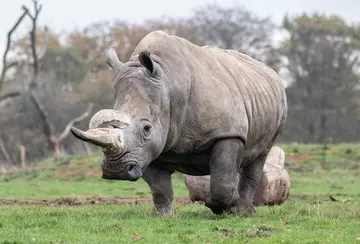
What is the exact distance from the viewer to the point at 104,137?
25.0 ft

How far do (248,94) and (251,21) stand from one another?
44375mm

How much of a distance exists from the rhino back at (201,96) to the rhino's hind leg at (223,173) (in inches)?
5.2

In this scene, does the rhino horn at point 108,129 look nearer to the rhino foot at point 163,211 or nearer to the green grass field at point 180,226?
the green grass field at point 180,226

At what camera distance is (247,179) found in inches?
436

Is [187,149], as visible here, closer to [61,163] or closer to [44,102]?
[61,163]

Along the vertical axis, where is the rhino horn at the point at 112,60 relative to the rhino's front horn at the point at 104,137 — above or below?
above

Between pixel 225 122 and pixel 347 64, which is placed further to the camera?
pixel 347 64

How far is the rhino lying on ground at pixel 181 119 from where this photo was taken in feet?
26.5

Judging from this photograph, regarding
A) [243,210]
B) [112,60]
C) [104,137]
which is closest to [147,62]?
[112,60]

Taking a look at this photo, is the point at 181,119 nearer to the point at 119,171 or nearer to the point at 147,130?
the point at 147,130

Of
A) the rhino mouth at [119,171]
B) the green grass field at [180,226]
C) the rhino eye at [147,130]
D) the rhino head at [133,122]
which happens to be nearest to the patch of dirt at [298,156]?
the green grass field at [180,226]

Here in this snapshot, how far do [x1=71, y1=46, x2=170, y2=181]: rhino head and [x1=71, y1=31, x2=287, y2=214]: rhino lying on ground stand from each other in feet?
0.03

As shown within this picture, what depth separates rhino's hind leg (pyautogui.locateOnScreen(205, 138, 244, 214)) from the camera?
9133 mm

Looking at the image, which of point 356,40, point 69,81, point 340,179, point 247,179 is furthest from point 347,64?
point 247,179
